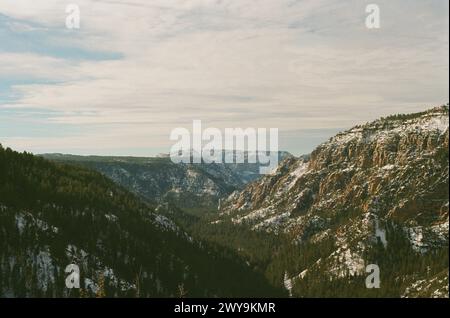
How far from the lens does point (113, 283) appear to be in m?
199

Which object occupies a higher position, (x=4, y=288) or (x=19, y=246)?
(x=19, y=246)
